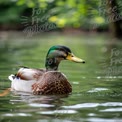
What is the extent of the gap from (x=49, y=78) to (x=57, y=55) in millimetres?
498

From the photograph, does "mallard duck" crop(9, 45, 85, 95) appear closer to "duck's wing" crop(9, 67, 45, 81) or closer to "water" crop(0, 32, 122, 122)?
"duck's wing" crop(9, 67, 45, 81)

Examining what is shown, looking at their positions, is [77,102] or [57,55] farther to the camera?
[57,55]

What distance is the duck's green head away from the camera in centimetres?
1002

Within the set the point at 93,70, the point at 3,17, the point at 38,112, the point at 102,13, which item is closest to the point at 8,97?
the point at 38,112

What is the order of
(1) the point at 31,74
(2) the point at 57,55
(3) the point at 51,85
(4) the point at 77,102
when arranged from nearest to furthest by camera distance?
1. (4) the point at 77,102
2. (3) the point at 51,85
3. (1) the point at 31,74
4. (2) the point at 57,55

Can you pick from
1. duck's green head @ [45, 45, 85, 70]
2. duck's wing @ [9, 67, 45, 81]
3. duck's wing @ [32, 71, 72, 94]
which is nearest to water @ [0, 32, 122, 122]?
duck's wing @ [32, 71, 72, 94]

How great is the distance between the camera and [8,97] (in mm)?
9297

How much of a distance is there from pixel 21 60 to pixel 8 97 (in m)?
7.34

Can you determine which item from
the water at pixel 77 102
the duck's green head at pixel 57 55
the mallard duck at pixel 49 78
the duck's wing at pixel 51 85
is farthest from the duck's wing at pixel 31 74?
the water at pixel 77 102

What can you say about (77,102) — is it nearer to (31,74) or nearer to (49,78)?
(49,78)

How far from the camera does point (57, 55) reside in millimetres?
10055

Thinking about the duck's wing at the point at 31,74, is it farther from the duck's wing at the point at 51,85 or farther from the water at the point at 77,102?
the water at the point at 77,102

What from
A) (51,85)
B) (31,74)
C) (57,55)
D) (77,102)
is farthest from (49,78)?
(77,102)

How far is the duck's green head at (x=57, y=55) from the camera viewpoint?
32.9ft
